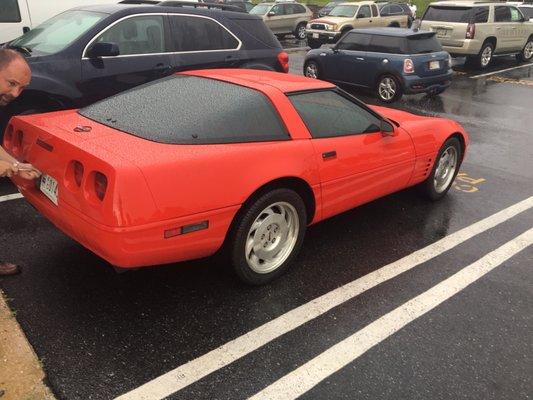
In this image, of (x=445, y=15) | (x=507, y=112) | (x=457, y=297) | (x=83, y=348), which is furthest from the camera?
(x=445, y=15)

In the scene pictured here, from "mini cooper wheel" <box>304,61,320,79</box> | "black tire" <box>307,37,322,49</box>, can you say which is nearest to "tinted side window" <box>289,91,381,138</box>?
"mini cooper wheel" <box>304,61,320,79</box>

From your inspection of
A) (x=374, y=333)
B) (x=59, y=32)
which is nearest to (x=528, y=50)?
(x=59, y=32)

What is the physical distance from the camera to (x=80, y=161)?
2670mm

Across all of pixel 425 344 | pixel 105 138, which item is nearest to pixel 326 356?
pixel 425 344

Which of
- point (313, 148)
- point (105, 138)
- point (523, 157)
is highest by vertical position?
point (105, 138)

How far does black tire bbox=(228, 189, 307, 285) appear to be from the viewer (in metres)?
3.02

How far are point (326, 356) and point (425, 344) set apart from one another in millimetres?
641

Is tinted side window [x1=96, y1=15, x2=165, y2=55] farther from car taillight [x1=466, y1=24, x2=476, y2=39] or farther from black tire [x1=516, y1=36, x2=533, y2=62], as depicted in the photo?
black tire [x1=516, y1=36, x2=533, y2=62]

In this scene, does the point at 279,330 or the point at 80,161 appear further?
the point at 279,330

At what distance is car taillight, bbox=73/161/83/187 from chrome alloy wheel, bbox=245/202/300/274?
1.08m

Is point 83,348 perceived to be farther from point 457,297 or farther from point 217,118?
point 457,297

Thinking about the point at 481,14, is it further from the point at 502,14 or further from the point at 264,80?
the point at 264,80

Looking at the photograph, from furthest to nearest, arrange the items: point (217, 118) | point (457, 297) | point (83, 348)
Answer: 1. point (457, 297)
2. point (217, 118)
3. point (83, 348)

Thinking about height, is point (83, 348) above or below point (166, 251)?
below
